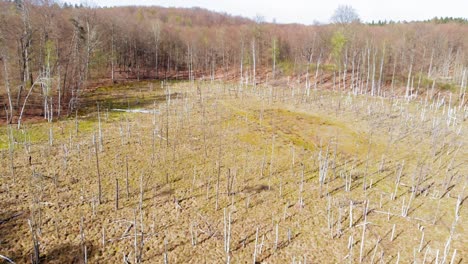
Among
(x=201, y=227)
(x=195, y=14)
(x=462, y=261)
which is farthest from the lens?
(x=195, y=14)

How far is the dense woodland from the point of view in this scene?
1898 centimetres

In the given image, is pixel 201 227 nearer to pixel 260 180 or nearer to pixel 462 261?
pixel 260 180

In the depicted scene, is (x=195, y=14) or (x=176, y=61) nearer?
(x=176, y=61)

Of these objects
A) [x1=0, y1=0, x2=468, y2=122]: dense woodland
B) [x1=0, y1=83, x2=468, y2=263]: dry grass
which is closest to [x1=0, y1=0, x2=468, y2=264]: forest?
[x1=0, y1=83, x2=468, y2=263]: dry grass

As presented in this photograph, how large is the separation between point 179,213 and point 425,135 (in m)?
14.4

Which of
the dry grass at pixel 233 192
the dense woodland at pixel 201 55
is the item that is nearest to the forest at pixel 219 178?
the dry grass at pixel 233 192

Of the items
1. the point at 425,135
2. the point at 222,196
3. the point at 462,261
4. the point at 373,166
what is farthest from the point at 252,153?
the point at 425,135

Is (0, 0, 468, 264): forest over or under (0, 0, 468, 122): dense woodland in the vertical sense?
under

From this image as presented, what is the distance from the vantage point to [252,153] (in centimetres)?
1332

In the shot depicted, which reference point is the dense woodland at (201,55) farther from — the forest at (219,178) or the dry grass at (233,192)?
the dry grass at (233,192)

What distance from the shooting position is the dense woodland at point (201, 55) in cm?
1898

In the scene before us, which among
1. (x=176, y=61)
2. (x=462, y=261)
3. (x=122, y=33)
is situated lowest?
(x=462, y=261)

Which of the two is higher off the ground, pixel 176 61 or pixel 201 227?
pixel 176 61

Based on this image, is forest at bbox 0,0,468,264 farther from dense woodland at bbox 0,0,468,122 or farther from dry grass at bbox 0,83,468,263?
dense woodland at bbox 0,0,468,122
